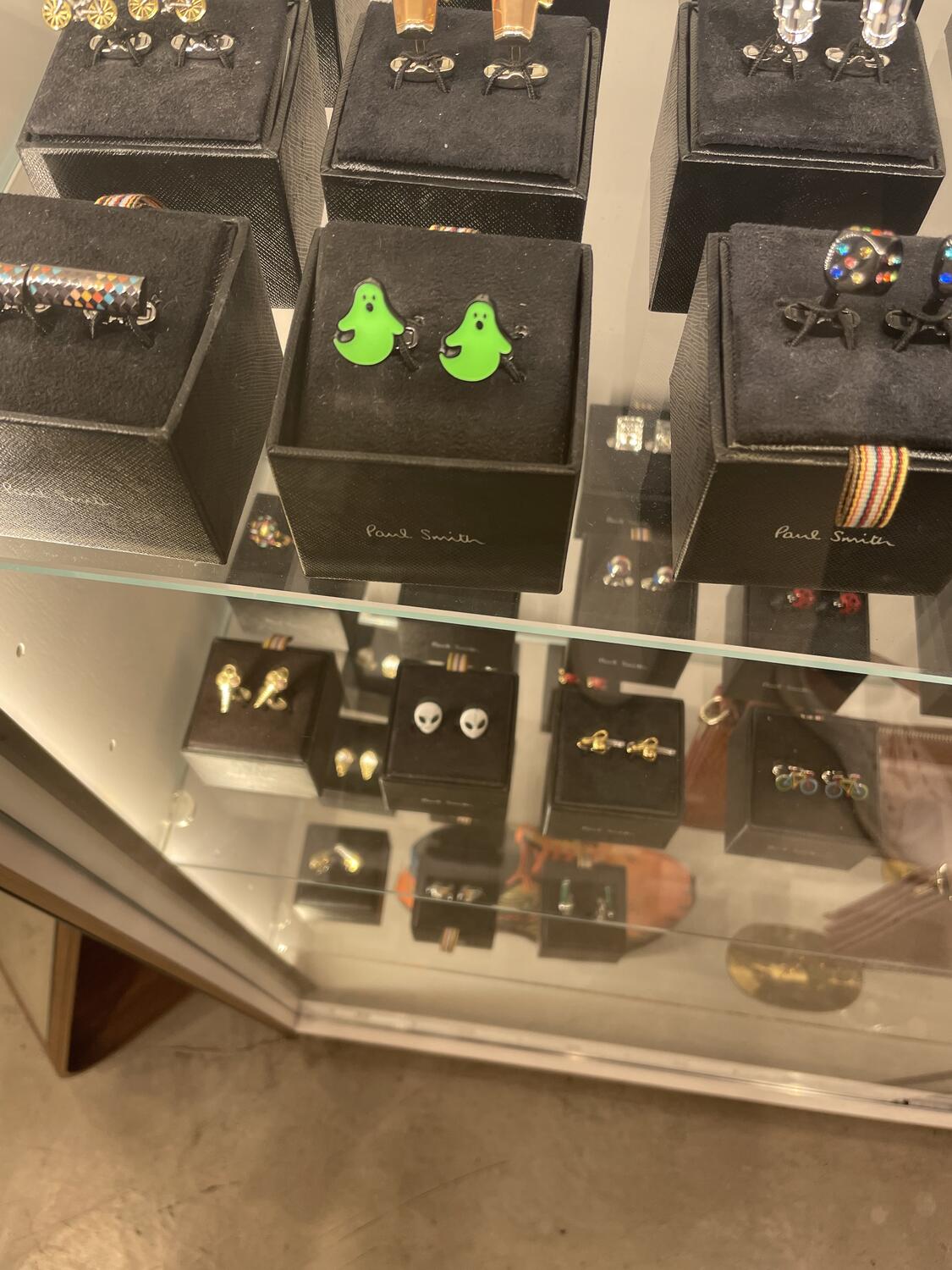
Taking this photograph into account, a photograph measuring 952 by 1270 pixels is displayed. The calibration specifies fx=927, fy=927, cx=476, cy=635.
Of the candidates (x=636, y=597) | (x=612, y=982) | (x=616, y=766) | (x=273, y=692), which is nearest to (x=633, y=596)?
(x=636, y=597)

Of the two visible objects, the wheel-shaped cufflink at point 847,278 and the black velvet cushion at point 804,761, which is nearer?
the wheel-shaped cufflink at point 847,278

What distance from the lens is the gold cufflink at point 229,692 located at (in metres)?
0.93

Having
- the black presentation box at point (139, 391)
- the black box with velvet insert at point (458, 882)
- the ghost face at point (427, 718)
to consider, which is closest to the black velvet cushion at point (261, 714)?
the ghost face at point (427, 718)

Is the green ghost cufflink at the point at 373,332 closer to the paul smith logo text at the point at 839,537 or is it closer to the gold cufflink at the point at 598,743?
the paul smith logo text at the point at 839,537

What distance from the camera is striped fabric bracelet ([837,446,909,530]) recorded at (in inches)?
19.0

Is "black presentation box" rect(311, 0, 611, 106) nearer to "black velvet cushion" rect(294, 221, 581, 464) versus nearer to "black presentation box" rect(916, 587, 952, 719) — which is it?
"black velvet cushion" rect(294, 221, 581, 464)

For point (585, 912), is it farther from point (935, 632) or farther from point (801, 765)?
point (935, 632)

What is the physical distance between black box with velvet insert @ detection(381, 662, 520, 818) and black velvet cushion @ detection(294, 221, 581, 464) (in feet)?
1.41

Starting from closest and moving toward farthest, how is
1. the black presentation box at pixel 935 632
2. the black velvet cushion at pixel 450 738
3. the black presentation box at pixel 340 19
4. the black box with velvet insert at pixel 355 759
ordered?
the black presentation box at pixel 935 632 < the black presentation box at pixel 340 19 < the black velvet cushion at pixel 450 738 < the black box with velvet insert at pixel 355 759

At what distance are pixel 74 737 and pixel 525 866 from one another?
0.53 meters

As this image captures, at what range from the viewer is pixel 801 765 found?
0.95 m

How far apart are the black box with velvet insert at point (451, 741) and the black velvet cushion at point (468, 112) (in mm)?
486

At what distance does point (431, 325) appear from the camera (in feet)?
1.89

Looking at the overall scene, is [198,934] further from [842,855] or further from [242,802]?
[842,855]
